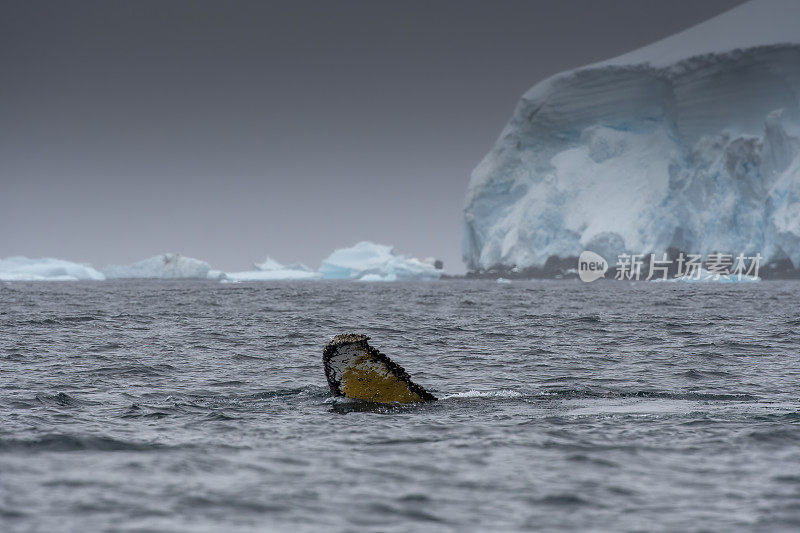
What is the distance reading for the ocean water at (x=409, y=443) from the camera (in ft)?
18.7

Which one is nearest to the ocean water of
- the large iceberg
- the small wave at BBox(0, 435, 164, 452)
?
the small wave at BBox(0, 435, 164, 452)

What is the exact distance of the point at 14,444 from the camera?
8.04 m

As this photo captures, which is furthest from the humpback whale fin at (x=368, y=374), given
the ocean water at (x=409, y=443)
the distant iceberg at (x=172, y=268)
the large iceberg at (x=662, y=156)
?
the distant iceberg at (x=172, y=268)

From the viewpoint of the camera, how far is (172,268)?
122625 millimetres

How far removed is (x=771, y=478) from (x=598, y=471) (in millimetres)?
1338

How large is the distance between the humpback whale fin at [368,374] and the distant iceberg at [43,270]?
11772 cm

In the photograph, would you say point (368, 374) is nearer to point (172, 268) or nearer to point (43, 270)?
point (172, 268)

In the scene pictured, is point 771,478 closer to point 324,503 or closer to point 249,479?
point 324,503

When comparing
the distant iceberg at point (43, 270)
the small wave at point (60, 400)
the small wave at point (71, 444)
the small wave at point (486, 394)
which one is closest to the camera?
the small wave at point (71, 444)

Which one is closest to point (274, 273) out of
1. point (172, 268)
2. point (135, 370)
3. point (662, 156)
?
point (172, 268)

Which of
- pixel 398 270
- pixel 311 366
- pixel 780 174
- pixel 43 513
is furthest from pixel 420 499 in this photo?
pixel 398 270

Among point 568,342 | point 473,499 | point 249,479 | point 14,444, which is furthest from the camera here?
point 568,342

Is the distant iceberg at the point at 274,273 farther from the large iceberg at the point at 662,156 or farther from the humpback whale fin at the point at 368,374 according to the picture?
the humpback whale fin at the point at 368,374

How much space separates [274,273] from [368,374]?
121901 millimetres
